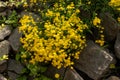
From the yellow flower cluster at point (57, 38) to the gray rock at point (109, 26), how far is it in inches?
24.6

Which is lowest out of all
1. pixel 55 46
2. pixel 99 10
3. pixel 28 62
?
pixel 28 62

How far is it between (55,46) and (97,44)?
1.37 metres

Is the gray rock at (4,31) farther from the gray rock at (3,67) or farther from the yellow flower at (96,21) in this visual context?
the yellow flower at (96,21)

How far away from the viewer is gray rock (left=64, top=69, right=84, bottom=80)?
27.2ft

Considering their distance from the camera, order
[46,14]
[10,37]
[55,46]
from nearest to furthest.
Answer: [55,46] < [46,14] < [10,37]

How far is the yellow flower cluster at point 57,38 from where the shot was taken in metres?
7.86

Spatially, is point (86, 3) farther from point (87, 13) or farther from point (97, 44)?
point (97, 44)

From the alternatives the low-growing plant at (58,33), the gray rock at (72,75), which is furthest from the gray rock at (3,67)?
the gray rock at (72,75)

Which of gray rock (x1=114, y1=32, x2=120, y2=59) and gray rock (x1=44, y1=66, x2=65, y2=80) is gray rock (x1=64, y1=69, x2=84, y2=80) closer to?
gray rock (x1=44, y1=66, x2=65, y2=80)

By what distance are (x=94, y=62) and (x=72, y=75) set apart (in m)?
0.69

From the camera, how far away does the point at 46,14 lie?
8.55m

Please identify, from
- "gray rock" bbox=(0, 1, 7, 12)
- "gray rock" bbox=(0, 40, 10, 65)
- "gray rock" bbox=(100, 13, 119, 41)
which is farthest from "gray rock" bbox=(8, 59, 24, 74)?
"gray rock" bbox=(100, 13, 119, 41)

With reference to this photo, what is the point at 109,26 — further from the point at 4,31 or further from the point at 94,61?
the point at 4,31

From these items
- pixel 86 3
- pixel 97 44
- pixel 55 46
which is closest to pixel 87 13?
pixel 86 3
